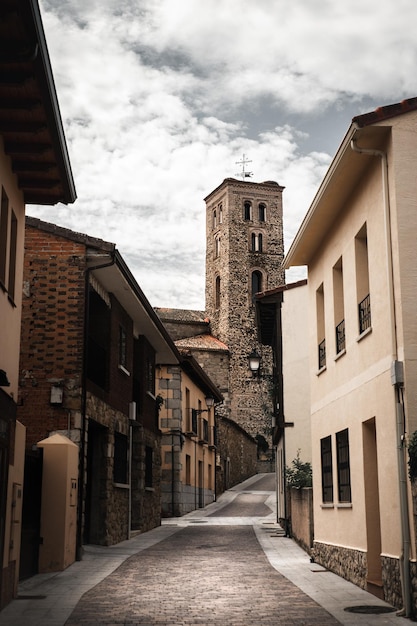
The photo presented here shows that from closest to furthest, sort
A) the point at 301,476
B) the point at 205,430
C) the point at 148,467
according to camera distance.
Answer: the point at 301,476 < the point at 148,467 < the point at 205,430

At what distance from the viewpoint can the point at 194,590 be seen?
10.8 m

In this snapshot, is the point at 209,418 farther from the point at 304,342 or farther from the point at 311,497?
the point at 311,497

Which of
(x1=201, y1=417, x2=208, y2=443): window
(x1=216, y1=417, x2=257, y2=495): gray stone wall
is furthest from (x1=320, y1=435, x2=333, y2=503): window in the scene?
(x1=216, y1=417, x2=257, y2=495): gray stone wall

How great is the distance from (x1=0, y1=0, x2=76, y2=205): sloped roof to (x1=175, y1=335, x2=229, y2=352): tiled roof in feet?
162

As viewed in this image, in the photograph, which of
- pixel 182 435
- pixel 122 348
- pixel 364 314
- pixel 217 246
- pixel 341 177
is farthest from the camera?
pixel 217 246

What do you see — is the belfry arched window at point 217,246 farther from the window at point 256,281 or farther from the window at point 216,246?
the window at point 256,281

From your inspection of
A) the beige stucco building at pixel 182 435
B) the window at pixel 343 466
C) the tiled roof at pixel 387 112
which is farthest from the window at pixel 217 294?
the tiled roof at pixel 387 112

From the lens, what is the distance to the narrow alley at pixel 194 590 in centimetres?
870

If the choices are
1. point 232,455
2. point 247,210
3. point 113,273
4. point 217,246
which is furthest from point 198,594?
point 217,246

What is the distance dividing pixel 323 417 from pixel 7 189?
7.23m

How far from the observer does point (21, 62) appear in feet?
23.4

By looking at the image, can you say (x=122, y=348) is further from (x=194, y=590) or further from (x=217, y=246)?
(x=217, y=246)

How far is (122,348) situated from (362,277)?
8.35 metres

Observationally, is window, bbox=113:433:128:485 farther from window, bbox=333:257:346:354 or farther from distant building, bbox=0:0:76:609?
distant building, bbox=0:0:76:609
